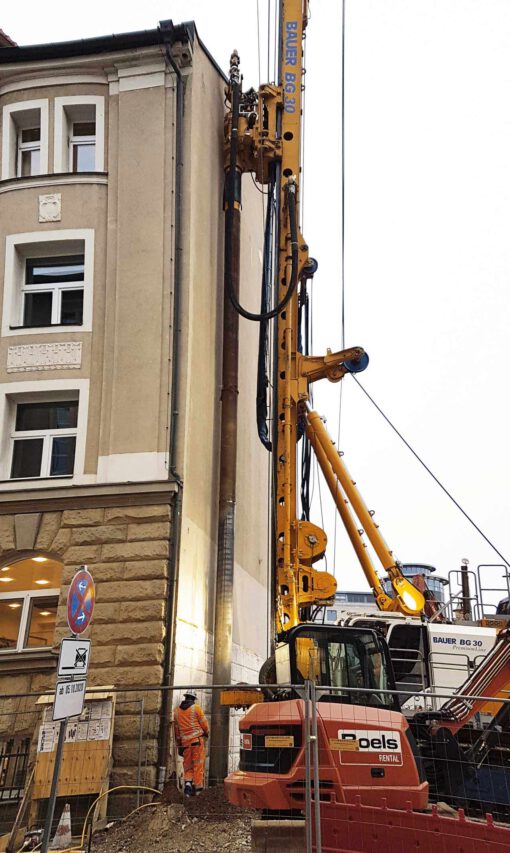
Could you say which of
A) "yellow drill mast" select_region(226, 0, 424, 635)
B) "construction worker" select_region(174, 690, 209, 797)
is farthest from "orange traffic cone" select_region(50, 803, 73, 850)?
"yellow drill mast" select_region(226, 0, 424, 635)

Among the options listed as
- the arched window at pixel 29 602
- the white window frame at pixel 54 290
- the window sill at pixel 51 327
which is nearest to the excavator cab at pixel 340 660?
the arched window at pixel 29 602

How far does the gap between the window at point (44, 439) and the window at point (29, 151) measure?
5457 millimetres

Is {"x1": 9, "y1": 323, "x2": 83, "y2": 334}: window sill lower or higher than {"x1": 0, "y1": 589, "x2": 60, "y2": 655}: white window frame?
higher

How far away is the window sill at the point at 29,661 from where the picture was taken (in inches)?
552

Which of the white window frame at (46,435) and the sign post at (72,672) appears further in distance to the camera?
the white window frame at (46,435)

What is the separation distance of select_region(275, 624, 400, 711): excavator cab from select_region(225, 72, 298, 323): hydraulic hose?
812 centimetres

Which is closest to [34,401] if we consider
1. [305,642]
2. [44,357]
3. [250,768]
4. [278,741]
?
[44,357]

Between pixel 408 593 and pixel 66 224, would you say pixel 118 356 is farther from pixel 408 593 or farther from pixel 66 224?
pixel 408 593

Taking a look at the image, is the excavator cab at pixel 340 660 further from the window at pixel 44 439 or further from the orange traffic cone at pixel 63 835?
the window at pixel 44 439

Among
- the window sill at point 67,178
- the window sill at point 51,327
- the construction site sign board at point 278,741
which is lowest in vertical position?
the construction site sign board at point 278,741

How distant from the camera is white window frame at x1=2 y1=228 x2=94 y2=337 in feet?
54.1

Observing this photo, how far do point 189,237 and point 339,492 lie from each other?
6.11 metres

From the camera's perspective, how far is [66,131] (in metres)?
17.9

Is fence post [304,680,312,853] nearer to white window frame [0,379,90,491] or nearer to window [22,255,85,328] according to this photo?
white window frame [0,379,90,491]
